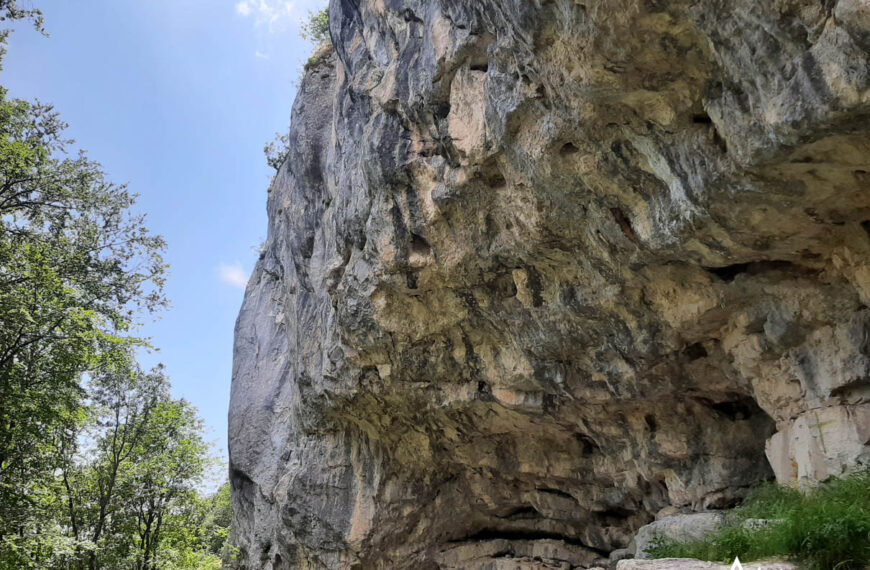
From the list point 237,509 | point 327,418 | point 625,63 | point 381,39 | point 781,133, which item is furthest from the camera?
point 237,509

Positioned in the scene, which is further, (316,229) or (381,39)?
(316,229)

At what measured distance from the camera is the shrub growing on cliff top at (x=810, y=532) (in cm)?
486

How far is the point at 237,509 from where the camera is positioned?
57.4 feet

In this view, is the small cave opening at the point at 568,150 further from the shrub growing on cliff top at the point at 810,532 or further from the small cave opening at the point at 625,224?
the shrub growing on cliff top at the point at 810,532

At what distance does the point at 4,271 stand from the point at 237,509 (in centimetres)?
876

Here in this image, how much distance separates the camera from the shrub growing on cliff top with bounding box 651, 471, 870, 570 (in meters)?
4.86

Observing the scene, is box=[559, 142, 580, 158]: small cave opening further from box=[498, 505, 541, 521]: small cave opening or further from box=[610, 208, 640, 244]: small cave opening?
box=[498, 505, 541, 521]: small cave opening

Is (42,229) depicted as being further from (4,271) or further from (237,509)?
(237,509)

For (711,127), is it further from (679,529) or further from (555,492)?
(555,492)

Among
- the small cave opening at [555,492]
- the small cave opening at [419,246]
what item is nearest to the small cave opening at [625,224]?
the small cave opening at [419,246]

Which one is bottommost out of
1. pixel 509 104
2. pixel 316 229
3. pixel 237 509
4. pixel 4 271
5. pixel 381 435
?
pixel 237 509

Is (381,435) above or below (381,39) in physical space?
below

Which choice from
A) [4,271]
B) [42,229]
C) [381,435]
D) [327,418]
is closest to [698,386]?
[381,435]

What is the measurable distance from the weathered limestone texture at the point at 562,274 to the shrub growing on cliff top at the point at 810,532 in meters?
0.73
